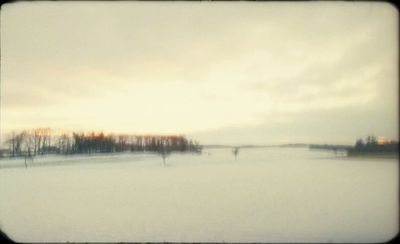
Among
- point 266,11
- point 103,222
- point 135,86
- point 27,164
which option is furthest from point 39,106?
point 266,11

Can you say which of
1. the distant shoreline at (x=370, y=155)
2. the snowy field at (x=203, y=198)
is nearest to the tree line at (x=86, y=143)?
the snowy field at (x=203, y=198)

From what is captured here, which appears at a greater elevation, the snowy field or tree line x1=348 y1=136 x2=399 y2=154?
tree line x1=348 y1=136 x2=399 y2=154

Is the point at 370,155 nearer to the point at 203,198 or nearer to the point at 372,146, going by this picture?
the point at 372,146

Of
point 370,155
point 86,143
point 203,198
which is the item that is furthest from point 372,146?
point 86,143

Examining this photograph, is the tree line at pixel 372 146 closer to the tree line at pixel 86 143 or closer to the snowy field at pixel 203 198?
the snowy field at pixel 203 198

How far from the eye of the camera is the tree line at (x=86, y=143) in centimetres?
169

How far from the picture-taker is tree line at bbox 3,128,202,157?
1689mm

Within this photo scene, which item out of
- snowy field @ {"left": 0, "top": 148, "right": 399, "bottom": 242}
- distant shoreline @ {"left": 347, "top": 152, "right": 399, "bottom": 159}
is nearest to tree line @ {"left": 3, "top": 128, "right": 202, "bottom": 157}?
snowy field @ {"left": 0, "top": 148, "right": 399, "bottom": 242}

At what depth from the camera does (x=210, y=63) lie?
1731 millimetres

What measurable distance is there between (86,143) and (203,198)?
573mm

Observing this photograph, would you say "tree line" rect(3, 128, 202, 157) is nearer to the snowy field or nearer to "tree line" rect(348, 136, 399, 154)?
the snowy field

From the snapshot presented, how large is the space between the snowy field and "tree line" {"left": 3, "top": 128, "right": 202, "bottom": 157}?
0.12 feet

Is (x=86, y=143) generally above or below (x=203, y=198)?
above

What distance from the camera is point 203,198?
1.76 meters
